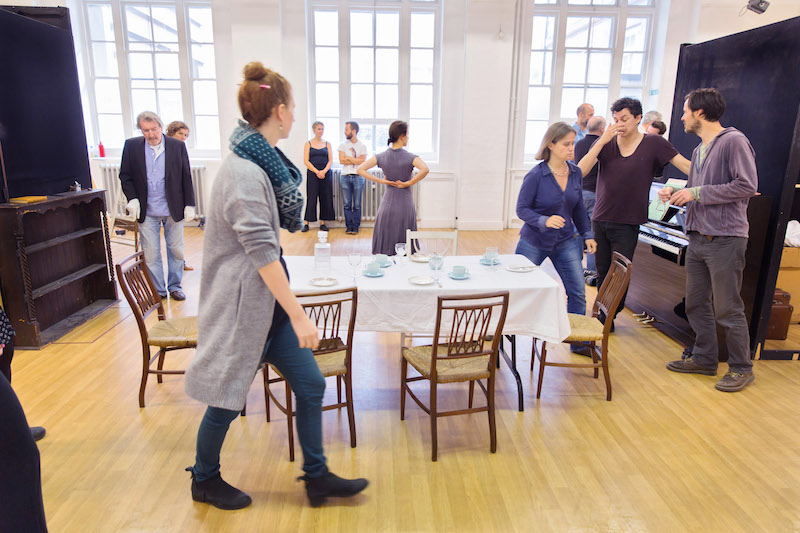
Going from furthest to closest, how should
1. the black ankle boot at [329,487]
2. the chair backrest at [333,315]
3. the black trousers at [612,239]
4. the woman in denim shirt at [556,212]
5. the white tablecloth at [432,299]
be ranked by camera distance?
the black trousers at [612,239] < the woman in denim shirt at [556,212] < the white tablecloth at [432,299] < the chair backrest at [333,315] < the black ankle boot at [329,487]

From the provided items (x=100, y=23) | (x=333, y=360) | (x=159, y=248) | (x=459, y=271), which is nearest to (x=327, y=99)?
(x=100, y=23)

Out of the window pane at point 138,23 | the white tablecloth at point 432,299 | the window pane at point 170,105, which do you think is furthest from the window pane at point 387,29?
the white tablecloth at point 432,299

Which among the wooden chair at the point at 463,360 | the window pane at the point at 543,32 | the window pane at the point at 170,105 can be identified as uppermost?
the window pane at the point at 543,32

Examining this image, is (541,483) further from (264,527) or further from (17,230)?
(17,230)

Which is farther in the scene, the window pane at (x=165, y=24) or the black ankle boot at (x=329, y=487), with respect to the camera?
the window pane at (x=165, y=24)

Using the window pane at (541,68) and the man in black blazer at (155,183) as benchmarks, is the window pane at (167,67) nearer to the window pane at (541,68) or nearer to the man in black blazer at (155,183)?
the man in black blazer at (155,183)

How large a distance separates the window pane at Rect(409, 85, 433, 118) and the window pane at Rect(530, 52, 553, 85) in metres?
1.58

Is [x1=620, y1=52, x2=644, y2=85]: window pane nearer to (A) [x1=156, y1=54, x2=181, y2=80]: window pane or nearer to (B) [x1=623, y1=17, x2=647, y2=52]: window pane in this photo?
(B) [x1=623, y1=17, x2=647, y2=52]: window pane

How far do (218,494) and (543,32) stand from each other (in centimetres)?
790

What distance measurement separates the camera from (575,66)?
819cm

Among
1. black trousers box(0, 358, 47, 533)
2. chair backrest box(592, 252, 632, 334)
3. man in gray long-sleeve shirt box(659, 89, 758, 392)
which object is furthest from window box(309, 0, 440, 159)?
black trousers box(0, 358, 47, 533)

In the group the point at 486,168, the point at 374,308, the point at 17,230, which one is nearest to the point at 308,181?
the point at 486,168

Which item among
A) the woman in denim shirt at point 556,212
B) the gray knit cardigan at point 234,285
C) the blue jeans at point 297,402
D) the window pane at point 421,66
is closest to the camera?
the gray knit cardigan at point 234,285

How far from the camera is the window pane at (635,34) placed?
26.5 feet
